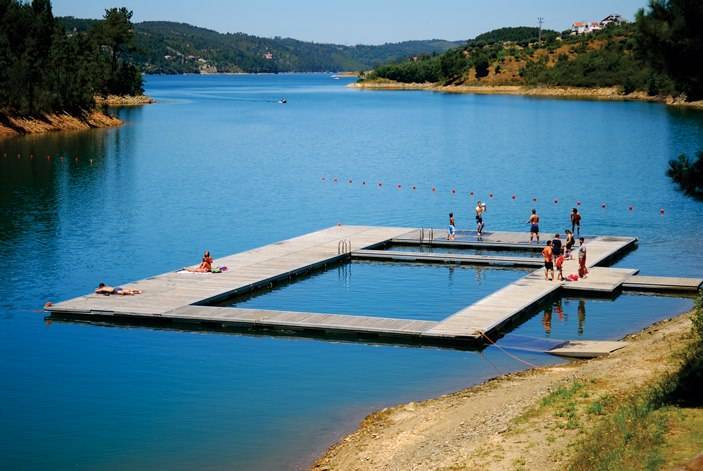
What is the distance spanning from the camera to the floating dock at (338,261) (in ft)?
134

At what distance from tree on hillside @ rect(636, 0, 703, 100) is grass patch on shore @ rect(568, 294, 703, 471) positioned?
20.7 feet

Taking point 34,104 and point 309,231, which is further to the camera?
point 34,104

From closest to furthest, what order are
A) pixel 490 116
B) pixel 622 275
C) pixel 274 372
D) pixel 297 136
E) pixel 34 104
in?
pixel 274 372, pixel 622 275, pixel 34 104, pixel 297 136, pixel 490 116

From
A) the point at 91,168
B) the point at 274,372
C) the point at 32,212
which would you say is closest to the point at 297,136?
the point at 91,168

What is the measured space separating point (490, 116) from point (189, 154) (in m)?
75.6

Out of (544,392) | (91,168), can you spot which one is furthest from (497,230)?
(91,168)

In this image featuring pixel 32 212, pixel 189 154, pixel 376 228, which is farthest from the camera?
pixel 189 154

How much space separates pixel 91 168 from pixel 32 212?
27.3 m

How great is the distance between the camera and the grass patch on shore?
2172cm

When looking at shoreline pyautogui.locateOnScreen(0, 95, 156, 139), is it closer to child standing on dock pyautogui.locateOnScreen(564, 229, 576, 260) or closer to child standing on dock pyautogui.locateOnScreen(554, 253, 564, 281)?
child standing on dock pyautogui.locateOnScreen(564, 229, 576, 260)

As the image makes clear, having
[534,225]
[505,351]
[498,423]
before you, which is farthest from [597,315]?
[498,423]

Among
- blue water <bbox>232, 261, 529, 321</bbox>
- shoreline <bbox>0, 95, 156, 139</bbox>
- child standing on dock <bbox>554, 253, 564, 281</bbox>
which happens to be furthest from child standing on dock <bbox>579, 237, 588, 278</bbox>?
shoreline <bbox>0, 95, 156, 139</bbox>

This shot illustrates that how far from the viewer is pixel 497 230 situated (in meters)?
65.6

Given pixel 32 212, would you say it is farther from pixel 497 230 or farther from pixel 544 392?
pixel 544 392
